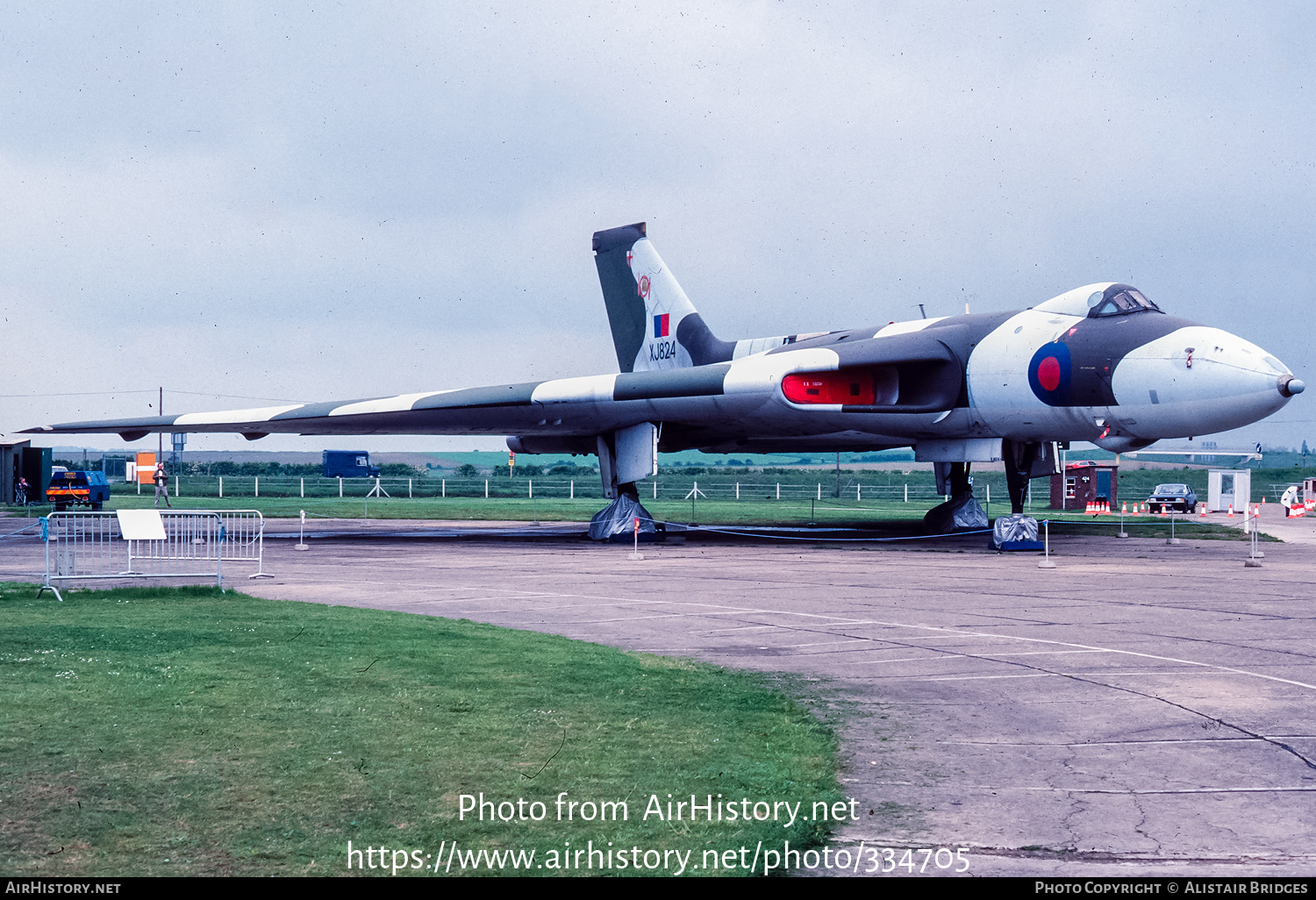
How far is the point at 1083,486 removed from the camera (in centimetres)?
4269

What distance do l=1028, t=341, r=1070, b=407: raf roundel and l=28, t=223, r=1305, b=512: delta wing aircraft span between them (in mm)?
23

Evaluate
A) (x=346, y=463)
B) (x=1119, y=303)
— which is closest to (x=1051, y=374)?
(x=1119, y=303)

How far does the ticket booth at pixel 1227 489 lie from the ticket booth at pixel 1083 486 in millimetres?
3388

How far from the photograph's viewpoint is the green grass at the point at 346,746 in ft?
12.9

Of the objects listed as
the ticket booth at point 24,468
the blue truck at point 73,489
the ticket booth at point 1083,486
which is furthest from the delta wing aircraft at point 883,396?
the ticket booth at point 24,468

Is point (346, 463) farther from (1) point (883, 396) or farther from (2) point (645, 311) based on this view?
(1) point (883, 396)

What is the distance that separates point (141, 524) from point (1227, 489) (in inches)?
1668

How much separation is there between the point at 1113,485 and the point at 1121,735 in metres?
41.4

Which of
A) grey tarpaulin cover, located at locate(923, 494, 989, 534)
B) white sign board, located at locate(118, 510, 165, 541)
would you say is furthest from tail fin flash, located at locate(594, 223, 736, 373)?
white sign board, located at locate(118, 510, 165, 541)

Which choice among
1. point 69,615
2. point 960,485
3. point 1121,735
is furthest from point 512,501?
point 1121,735

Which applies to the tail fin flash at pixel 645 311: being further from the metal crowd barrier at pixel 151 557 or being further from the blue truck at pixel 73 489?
the blue truck at pixel 73 489

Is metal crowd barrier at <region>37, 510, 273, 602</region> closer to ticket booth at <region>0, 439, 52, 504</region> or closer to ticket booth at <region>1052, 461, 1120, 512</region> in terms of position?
ticket booth at <region>0, 439, 52, 504</region>

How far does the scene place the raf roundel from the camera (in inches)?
695

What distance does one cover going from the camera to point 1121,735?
5.85 metres
